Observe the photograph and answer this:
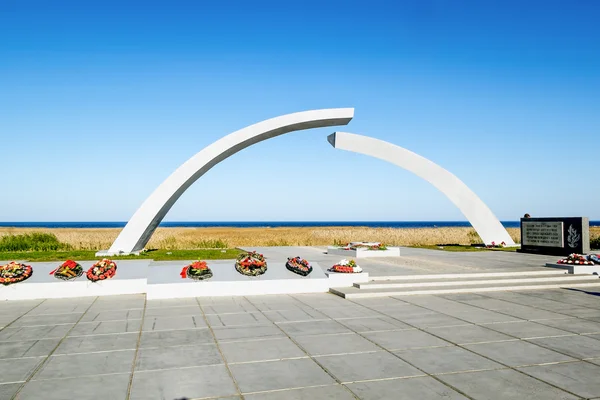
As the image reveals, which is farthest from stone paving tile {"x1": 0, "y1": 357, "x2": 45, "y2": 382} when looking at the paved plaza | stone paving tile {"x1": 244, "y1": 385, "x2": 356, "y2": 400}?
stone paving tile {"x1": 244, "y1": 385, "x2": 356, "y2": 400}

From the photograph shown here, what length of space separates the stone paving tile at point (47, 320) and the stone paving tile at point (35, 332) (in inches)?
12.0

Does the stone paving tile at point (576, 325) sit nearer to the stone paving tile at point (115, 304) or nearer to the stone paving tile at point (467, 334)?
the stone paving tile at point (467, 334)

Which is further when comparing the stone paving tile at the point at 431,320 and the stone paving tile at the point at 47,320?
the stone paving tile at the point at 47,320

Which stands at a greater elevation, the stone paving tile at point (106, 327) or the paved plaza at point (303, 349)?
→ the paved plaza at point (303, 349)

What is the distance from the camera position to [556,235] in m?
22.2

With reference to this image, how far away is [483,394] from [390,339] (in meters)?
2.45

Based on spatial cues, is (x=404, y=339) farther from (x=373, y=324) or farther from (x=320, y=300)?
(x=320, y=300)

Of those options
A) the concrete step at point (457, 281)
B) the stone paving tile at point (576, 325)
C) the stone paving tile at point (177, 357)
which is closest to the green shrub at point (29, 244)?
the concrete step at point (457, 281)

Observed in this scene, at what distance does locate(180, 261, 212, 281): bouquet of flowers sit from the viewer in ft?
39.6

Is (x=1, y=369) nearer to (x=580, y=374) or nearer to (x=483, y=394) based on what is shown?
(x=483, y=394)

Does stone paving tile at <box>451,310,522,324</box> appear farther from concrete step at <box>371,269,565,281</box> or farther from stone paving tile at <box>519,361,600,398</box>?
concrete step at <box>371,269,565,281</box>

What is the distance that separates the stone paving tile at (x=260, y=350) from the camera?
21.3 ft

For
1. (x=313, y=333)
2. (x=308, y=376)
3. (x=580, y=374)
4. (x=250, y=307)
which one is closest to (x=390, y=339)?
(x=313, y=333)

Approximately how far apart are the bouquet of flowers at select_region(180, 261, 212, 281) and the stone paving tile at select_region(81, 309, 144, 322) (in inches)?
85.3
